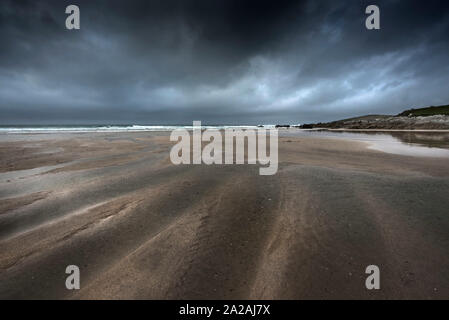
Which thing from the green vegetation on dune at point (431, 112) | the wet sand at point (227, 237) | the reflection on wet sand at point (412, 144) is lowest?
the wet sand at point (227, 237)

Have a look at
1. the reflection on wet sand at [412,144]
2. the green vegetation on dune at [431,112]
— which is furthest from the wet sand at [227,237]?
the green vegetation on dune at [431,112]

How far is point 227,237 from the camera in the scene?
2916 millimetres

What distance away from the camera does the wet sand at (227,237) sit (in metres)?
2.05

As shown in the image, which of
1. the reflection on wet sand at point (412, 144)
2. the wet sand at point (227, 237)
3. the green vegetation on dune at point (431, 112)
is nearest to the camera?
the wet sand at point (227, 237)

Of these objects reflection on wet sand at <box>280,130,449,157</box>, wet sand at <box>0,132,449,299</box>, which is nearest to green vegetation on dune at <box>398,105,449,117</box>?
reflection on wet sand at <box>280,130,449,157</box>

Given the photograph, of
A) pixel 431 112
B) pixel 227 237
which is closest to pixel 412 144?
pixel 227 237

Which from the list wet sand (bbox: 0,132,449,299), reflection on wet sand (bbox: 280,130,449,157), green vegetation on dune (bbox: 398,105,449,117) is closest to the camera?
wet sand (bbox: 0,132,449,299)

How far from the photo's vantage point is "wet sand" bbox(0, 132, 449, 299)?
2.05 metres

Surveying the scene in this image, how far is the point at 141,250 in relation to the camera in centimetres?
260

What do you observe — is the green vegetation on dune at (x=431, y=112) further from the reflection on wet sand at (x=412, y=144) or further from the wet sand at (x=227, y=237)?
the wet sand at (x=227, y=237)

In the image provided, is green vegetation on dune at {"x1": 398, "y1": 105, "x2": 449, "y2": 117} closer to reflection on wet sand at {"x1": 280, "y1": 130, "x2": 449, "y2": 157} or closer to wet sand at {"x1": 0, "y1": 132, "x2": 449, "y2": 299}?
reflection on wet sand at {"x1": 280, "y1": 130, "x2": 449, "y2": 157}

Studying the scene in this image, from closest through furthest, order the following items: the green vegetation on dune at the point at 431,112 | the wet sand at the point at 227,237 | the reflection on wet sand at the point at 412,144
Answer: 1. the wet sand at the point at 227,237
2. the reflection on wet sand at the point at 412,144
3. the green vegetation on dune at the point at 431,112
